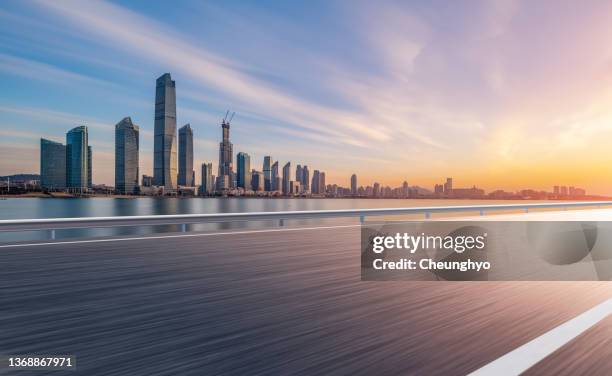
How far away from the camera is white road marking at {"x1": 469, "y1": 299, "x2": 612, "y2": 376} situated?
4070mm

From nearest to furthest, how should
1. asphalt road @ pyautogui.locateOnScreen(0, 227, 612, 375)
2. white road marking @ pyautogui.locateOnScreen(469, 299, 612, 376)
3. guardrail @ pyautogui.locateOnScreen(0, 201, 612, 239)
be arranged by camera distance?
white road marking @ pyautogui.locateOnScreen(469, 299, 612, 376) < asphalt road @ pyautogui.locateOnScreen(0, 227, 612, 375) < guardrail @ pyautogui.locateOnScreen(0, 201, 612, 239)

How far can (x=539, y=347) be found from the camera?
4664mm

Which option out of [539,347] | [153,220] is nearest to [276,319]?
[539,347]

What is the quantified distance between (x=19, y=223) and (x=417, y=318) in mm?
13820

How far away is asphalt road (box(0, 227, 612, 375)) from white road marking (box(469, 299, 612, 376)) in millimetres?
83

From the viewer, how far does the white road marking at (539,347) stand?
4070mm

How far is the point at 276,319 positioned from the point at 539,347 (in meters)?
2.77

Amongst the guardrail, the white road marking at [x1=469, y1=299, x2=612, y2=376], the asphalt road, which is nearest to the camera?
the white road marking at [x1=469, y1=299, x2=612, y2=376]

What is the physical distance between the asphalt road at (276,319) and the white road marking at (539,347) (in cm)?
8

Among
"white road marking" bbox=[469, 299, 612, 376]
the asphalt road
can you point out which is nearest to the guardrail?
the asphalt road

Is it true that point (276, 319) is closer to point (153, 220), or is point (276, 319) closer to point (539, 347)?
point (539, 347)

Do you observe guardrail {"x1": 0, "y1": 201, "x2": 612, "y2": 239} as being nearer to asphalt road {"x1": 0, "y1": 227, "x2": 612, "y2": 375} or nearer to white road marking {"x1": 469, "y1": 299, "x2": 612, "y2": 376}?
asphalt road {"x1": 0, "y1": 227, "x2": 612, "y2": 375}

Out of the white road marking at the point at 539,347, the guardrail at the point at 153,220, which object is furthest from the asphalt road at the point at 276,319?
the guardrail at the point at 153,220

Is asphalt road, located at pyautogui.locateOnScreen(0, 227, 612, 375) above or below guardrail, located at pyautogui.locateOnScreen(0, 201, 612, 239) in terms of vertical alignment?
below
